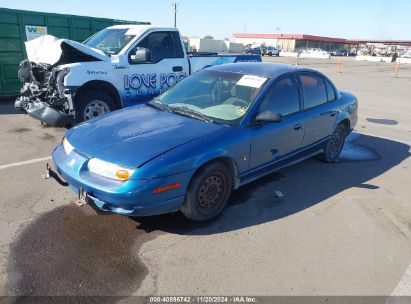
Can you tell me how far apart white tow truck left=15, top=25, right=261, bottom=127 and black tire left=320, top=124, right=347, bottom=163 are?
311 cm

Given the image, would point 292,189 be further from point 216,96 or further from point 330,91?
point 330,91

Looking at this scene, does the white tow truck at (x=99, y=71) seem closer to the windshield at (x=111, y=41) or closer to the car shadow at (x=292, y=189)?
the windshield at (x=111, y=41)

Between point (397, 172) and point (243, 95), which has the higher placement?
point (243, 95)

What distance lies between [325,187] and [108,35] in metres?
5.56

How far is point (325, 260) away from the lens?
11.0ft

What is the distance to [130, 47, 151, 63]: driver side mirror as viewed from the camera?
6.80 m

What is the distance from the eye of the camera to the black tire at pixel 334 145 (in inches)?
225

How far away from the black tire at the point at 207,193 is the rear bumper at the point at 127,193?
121 millimetres

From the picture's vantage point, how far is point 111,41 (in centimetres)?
748

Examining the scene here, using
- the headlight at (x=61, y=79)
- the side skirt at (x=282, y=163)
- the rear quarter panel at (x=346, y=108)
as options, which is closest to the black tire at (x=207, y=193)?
the side skirt at (x=282, y=163)

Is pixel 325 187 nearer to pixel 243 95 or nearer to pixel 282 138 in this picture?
pixel 282 138

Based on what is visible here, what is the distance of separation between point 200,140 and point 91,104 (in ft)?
12.6

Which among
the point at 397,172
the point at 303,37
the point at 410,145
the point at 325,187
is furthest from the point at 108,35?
the point at 303,37

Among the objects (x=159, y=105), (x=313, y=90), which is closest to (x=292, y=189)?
(x=313, y=90)
